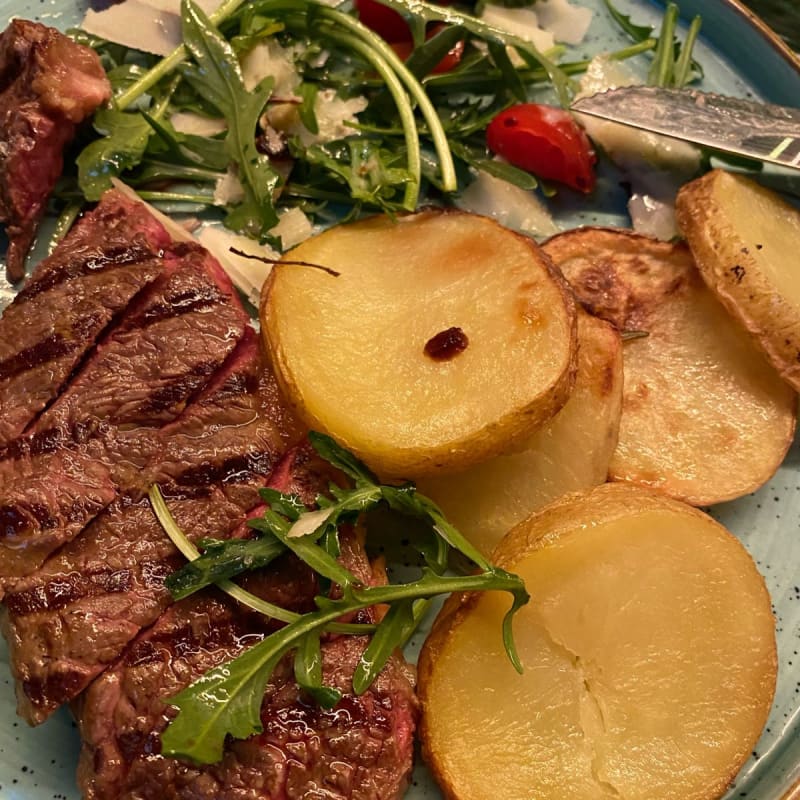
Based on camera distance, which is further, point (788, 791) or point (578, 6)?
point (578, 6)

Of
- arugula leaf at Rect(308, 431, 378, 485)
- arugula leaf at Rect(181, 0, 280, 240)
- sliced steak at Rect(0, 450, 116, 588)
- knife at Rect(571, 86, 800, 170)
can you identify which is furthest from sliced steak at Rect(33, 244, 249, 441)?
knife at Rect(571, 86, 800, 170)

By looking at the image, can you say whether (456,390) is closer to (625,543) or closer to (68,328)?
(625,543)

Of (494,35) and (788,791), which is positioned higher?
(494,35)

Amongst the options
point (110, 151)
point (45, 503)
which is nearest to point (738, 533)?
point (45, 503)

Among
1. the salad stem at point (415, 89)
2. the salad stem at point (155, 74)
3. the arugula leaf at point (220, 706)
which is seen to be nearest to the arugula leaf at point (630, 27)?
the salad stem at point (415, 89)

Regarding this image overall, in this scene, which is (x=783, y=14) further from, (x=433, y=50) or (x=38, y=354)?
(x=38, y=354)

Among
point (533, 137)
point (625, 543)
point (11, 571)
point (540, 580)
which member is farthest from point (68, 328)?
point (533, 137)

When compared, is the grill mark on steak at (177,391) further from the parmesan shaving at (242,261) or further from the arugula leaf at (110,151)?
the arugula leaf at (110,151)
